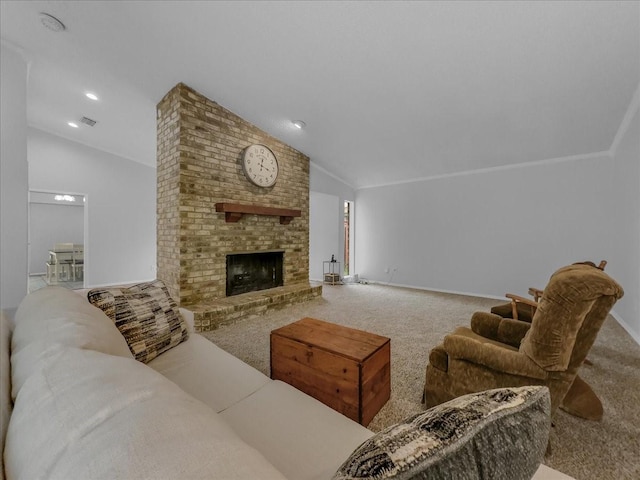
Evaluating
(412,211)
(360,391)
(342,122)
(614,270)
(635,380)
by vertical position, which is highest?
(342,122)

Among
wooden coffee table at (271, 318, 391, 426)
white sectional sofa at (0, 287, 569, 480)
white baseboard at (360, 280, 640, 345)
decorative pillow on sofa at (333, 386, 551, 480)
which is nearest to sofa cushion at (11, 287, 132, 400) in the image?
white sectional sofa at (0, 287, 569, 480)

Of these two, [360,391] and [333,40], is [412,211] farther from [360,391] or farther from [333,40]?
[360,391]

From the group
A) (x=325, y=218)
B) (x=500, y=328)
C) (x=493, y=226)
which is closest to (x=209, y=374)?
(x=500, y=328)

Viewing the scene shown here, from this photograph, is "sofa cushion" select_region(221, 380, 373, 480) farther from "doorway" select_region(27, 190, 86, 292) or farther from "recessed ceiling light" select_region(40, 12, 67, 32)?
"doorway" select_region(27, 190, 86, 292)

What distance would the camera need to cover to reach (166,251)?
3.58 metres

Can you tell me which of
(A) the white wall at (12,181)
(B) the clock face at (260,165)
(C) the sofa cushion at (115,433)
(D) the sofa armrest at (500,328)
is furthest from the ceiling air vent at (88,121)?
(D) the sofa armrest at (500,328)

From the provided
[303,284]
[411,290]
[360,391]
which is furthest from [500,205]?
[360,391]

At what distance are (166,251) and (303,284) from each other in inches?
87.9

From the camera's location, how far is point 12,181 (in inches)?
112

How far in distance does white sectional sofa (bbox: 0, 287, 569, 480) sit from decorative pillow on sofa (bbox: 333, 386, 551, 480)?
164mm

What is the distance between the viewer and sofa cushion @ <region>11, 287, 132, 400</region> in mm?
677

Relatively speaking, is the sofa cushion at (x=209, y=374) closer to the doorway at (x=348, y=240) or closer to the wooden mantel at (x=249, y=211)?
the wooden mantel at (x=249, y=211)

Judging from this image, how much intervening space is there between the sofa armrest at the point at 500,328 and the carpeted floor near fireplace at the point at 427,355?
49 centimetres

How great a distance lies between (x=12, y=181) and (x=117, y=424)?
3.93m
